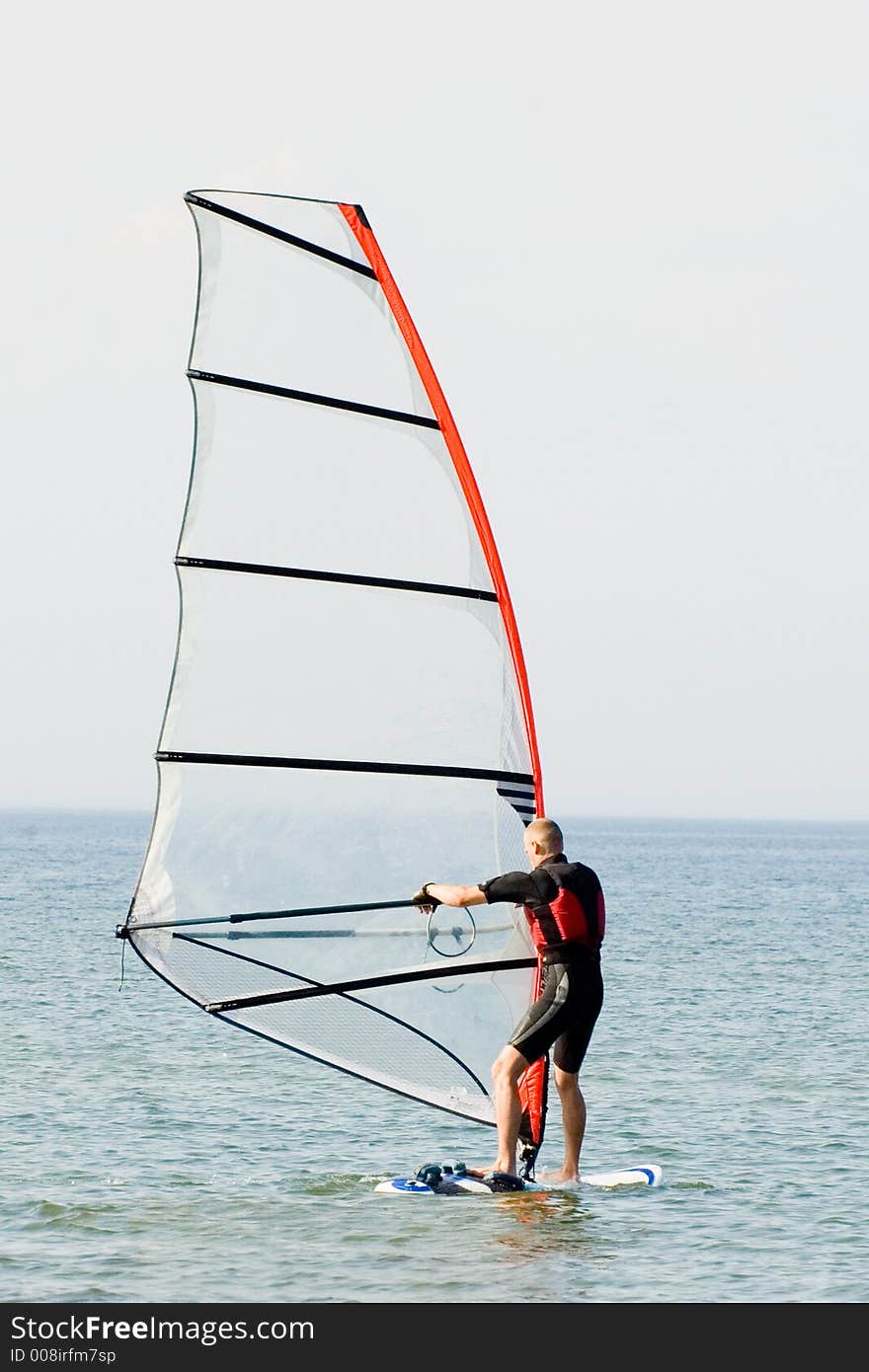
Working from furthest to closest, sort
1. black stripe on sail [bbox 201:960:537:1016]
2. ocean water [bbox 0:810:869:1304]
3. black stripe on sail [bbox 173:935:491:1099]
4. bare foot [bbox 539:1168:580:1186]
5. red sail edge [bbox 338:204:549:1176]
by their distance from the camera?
bare foot [bbox 539:1168:580:1186] < red sail edge [bbox 338:204:549:1176] < black stripe on sail [bbox 173:935:491:1099] < black stripe on sail [bbox 201:960:537:1016] < ocean water [bbox 0:810:869:1304]

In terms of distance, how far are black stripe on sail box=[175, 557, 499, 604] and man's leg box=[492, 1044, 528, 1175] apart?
2.06m

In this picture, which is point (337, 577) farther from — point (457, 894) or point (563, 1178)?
point (563, 1178)

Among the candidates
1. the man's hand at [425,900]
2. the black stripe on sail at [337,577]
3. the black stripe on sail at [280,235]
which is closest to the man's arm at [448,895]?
the man's hand at [425,900]

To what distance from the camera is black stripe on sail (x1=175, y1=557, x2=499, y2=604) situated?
768 cm

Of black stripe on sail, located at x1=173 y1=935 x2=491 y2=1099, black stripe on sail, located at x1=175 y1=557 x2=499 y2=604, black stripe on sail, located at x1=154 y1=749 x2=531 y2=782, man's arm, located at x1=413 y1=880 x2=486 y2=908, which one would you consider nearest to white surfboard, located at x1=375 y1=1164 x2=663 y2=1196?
black stripe on sail, located at x1=173 y1=935 x2=491 y2=1099

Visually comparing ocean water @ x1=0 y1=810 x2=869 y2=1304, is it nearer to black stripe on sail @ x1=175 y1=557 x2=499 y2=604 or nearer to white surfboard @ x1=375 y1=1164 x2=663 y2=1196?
white surfboard @ x1=375 y1=1164 x2=663 y2=1196

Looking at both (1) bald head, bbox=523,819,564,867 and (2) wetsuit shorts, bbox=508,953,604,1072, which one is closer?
(1) bald head, bbox=523,819,564,867

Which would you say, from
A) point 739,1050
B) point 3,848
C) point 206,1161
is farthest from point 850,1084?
point 3,848

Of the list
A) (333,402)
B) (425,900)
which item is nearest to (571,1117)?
(425,900)

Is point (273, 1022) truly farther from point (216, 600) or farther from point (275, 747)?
point (216, 600)

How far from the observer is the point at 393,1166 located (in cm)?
934

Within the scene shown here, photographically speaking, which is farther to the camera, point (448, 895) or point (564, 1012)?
point (564, 1012)

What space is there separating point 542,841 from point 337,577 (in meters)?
1.57

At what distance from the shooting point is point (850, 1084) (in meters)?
12.9
